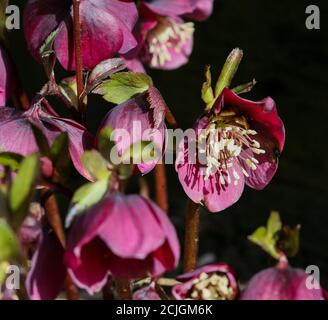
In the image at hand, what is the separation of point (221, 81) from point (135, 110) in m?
0.08

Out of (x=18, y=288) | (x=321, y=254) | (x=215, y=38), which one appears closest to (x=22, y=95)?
(x=18, y=288)

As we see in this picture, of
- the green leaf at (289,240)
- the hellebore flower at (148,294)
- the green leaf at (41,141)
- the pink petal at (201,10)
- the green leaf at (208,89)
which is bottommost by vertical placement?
the hellebore flower at (148,294)

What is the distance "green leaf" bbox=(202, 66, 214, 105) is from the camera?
0.66 m

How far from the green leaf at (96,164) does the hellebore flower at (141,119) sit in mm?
86

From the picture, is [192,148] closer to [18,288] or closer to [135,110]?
[135,110]

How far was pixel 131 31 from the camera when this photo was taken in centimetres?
75

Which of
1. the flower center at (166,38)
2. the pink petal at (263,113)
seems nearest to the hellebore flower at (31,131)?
the pink petal at (263,113)

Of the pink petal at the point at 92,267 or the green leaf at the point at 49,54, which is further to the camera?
the green leaf at the point at 49,54

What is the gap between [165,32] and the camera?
98cm

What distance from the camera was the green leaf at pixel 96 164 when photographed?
0.55 m

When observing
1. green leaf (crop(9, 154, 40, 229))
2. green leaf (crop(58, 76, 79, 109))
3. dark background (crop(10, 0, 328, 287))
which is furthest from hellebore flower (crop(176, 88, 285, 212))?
dark background (crop(10, 0, 328, 287))

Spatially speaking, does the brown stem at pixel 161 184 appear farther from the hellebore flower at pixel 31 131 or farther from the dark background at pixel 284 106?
the dark background at pixel 284 106

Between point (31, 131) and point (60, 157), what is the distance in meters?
0.08

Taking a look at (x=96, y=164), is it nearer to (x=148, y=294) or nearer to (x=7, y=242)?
(x=7, y=242)
